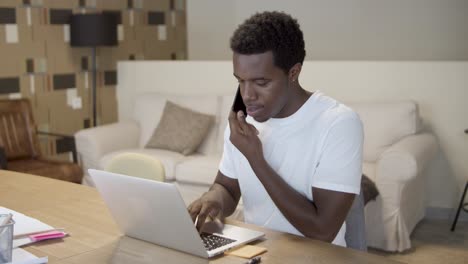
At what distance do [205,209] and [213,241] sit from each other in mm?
138

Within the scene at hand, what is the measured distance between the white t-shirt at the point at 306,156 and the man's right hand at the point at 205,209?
0.12 metres

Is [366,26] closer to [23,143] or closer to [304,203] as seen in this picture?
[23,143]

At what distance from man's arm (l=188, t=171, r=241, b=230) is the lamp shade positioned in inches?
125

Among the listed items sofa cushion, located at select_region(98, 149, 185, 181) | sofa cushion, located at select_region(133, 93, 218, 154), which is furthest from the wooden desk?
sofa cushion, located at select_region(133, 93, 218, 154)

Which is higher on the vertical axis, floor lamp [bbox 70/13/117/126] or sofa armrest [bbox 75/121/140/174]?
floor lamp [bbox 70/13/117/126]

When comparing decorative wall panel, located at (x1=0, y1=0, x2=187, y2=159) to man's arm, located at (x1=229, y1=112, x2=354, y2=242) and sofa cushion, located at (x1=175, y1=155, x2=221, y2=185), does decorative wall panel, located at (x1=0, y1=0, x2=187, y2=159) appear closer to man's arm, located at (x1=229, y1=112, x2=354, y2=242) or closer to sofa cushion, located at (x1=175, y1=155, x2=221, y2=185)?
sofa cushion, located at (x1=175, y1=155, x2=221, y2=185)

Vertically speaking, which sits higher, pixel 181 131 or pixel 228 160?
pixel 228 160

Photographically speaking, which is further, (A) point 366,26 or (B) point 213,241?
(A) point 366,26

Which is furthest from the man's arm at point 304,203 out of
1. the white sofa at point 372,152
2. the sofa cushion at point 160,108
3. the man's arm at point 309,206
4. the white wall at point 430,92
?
the sofa cushion at point 160,108

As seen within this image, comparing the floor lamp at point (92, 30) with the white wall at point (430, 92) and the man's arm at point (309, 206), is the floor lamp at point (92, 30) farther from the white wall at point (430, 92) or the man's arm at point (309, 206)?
the man's arm at point (309, 206)

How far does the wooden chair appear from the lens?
4.30 m

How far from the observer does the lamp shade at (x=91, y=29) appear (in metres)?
4.81

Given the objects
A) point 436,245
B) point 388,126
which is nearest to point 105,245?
point 436,245

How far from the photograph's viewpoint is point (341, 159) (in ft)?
5.54
